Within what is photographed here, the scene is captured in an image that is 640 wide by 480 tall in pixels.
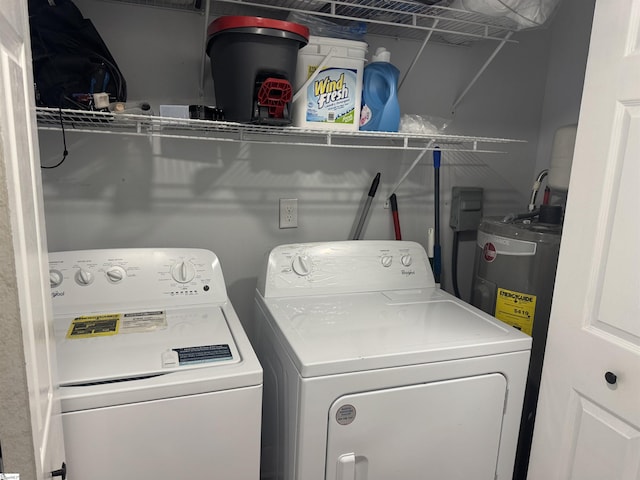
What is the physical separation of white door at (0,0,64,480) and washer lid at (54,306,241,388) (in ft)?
0.93

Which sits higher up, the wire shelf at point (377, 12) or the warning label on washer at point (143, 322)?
the wire shelf at point (377, 12)

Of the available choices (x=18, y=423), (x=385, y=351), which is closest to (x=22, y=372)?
(x=18, y=423)

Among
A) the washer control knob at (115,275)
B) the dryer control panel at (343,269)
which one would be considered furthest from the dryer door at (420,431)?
the washer control knob at (115,275)

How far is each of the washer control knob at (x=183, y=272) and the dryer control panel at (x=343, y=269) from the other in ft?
0.85

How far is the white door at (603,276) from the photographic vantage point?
3.66ft

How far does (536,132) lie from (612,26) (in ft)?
3.92

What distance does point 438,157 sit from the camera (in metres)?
2.03

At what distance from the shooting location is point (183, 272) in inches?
62.6

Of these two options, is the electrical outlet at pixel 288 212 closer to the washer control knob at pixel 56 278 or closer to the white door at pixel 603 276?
the washer control knob at pixel 56 278

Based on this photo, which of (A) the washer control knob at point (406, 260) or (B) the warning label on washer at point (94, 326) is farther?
(A) the washer control knob at point (406, 260)

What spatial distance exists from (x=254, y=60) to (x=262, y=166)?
0.58 meters

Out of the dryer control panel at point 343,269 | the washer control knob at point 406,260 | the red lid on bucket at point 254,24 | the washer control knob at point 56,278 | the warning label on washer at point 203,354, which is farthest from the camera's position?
the washer control knob at point 406,260

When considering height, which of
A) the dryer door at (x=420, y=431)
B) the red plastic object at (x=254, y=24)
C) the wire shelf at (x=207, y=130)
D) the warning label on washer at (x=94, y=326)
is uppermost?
the red plastic object at (x=254, y=24)

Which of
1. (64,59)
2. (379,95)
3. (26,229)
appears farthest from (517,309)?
(64,59)
